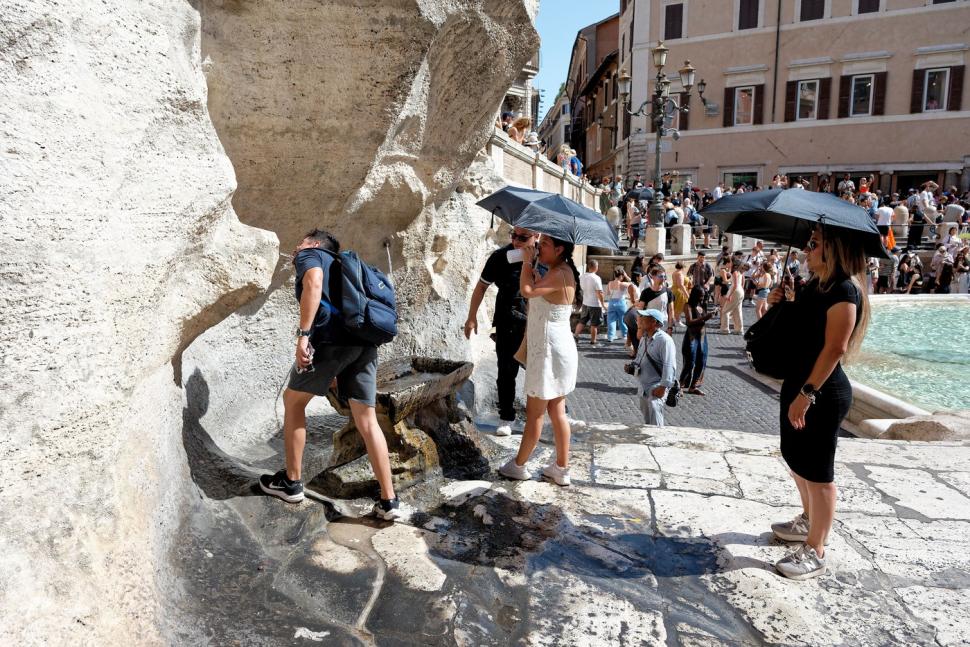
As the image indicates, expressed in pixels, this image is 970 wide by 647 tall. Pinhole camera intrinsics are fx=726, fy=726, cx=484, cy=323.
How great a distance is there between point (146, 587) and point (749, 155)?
35.9m

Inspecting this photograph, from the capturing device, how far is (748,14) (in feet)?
112

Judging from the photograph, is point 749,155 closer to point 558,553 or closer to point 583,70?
point 583,70

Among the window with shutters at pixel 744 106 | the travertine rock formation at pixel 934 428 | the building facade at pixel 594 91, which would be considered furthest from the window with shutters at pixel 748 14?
the travertine rock formation at pixel 934 428

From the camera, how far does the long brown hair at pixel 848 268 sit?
10.3 feet

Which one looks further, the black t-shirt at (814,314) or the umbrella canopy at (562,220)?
the umbrella canopy at (562,220)

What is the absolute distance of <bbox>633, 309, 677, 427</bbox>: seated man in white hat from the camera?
20.5 feet

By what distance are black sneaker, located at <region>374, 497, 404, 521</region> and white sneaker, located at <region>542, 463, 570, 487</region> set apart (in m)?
1.04

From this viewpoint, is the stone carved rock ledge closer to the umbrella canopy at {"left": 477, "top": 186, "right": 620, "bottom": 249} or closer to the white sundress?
the white sundress

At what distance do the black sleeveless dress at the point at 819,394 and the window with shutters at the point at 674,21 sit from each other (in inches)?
1412

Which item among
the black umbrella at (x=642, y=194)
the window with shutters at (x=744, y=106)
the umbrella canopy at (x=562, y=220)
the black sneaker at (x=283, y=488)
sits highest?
the window with shutters at (x=744, y=106)

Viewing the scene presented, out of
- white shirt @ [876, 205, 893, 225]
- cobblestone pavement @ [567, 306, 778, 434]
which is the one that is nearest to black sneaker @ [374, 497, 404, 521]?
cobblestone pavement @ [567, 306, 778, 434]

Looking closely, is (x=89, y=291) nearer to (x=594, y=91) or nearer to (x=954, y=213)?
(x=954, y=213)

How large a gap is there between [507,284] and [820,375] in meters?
2.53

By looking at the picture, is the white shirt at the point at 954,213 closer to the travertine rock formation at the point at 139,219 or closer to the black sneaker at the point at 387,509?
the travertine rock formation at the point at 139,219
